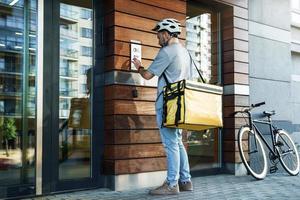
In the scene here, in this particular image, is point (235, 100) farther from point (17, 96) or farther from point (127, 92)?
point (17, 96)

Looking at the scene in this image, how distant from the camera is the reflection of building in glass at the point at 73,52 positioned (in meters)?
4.57

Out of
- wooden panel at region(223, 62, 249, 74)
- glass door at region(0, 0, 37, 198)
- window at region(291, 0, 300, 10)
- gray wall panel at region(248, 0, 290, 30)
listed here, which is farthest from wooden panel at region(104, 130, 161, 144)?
window at region(291, 0, 300, 10)

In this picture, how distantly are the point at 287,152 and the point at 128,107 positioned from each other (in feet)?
9.15

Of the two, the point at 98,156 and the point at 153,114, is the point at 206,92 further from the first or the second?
the point at 98,156

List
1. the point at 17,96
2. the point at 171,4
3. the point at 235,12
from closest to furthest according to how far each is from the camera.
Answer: the point at 17,96 < the point at 171,4 < the point at 235,12

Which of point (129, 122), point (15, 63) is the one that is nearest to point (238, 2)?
point (129, 122)

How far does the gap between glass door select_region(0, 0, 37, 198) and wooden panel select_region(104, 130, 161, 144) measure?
869 millimetres

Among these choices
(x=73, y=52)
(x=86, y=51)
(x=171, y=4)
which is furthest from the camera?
(x=171, y=4)

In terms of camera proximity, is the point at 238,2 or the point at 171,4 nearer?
the point at 171,4

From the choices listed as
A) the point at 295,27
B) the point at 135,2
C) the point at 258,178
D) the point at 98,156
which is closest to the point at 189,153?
the point at 258,178

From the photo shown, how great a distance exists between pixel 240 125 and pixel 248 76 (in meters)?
0.79

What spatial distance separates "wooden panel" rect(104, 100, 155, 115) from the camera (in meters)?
4.68

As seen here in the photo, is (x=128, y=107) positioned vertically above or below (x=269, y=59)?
below

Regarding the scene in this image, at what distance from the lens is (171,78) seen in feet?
14.4
